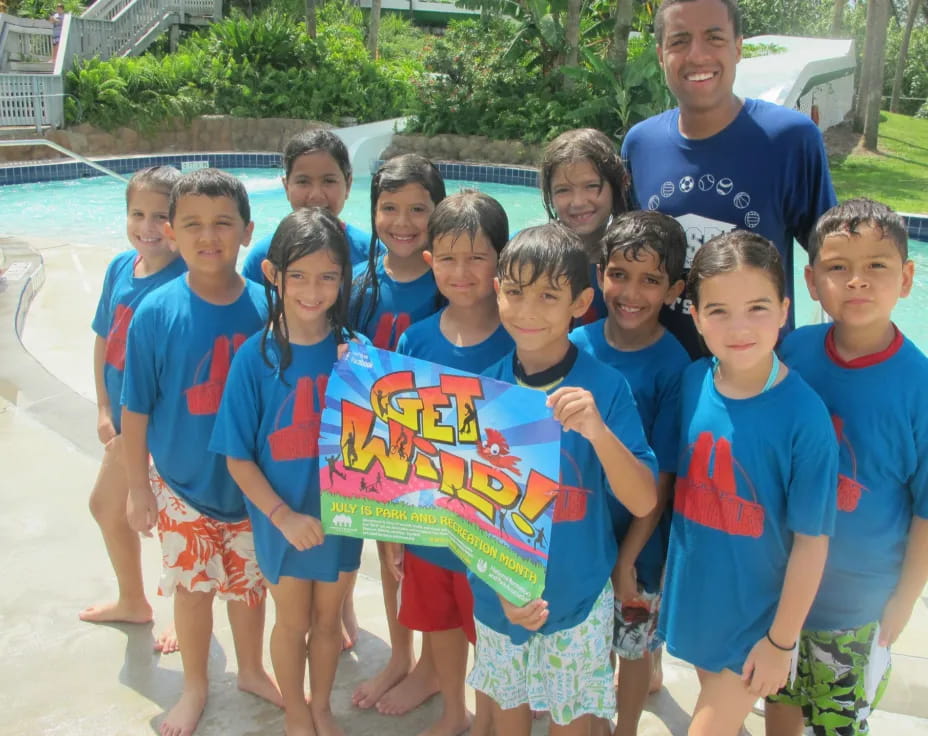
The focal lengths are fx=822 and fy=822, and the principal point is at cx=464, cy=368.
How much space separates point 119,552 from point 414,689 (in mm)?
1108

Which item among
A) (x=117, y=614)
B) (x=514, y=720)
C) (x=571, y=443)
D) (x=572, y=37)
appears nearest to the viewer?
(x=571, y=443)

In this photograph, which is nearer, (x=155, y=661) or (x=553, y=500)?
(x=553, y=500)

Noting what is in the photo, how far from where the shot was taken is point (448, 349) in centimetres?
214

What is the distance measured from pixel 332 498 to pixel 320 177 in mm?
1321

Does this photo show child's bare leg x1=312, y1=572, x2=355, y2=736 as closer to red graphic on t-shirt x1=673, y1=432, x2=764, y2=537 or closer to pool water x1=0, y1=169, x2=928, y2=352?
red graphic on t-shirt x1=673, y1=432, x2=764, y2=537

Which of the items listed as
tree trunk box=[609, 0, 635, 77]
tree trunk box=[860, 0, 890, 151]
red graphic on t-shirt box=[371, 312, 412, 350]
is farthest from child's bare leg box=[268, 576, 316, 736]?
tree trunk box=[860, 0, 890, 151]

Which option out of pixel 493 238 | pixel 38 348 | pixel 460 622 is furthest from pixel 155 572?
pixel 38 348

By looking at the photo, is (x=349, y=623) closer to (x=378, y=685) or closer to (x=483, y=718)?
(x=378, y=685)

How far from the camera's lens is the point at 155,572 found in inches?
120

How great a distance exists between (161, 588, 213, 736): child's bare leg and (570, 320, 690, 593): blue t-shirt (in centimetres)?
126

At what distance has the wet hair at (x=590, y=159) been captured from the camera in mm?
2375

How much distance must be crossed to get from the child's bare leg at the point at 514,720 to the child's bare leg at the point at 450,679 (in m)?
0.32

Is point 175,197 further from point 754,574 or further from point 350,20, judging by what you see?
point 350,20

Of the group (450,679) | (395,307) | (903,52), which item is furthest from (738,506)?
(903,52)
